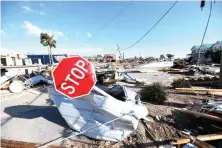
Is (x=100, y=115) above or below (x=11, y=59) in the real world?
below

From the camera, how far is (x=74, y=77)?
2.31m

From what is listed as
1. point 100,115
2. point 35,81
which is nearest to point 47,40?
point 35,81

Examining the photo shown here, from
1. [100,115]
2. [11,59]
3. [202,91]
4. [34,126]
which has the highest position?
[11,59]

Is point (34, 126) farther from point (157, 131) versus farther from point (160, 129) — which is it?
point (160, 129)

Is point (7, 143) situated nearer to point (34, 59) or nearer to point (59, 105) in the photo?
point (59, 105)

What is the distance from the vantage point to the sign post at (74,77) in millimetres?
2230

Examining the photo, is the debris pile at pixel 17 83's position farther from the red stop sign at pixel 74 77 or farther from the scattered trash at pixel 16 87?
the red stop sign at pixel 74 77

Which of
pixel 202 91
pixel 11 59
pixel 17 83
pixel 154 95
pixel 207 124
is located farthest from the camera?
pixel 11 59

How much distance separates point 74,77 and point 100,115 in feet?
9.63

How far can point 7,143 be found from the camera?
472 centimetres

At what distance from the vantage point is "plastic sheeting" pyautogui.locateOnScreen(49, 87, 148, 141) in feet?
15.9

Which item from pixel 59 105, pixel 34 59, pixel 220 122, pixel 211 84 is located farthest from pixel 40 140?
pixel 34 59

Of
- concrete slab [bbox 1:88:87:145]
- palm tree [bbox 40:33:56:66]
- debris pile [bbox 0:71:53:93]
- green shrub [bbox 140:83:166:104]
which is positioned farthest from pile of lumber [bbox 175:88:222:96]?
palm tree [bbox 40:33:56:66]

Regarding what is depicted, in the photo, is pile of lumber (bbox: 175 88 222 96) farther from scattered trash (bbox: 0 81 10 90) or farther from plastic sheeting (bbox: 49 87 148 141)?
scattered trash (bbox: 0 81 10 90)
